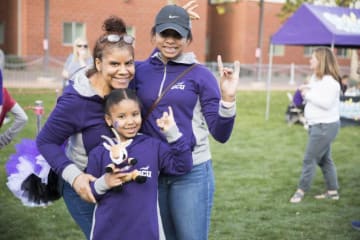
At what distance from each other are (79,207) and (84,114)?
1.86 feet

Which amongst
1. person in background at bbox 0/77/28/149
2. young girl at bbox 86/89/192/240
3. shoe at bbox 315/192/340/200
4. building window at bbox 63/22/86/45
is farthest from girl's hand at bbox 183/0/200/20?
building window at bbox 63/22/86/45

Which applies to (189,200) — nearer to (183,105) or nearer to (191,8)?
(183,105)

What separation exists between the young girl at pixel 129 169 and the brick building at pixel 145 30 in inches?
479

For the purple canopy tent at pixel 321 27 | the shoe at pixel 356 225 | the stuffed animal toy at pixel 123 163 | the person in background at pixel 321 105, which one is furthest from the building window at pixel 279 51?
the stuffed animal toy at pixel 123 163

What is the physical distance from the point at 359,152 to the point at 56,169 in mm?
8246

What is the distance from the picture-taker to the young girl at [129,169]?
2611 millimetres

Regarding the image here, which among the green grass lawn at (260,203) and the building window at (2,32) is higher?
the building window at (2,32)

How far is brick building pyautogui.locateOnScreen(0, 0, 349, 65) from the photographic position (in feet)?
69.2

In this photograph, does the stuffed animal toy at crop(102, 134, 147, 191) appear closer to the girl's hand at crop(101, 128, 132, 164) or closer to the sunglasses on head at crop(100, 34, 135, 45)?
the girl's hand at crop(101, 128, 132, 164)

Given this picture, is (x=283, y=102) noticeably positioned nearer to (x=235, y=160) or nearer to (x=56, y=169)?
(x=235, y=160)

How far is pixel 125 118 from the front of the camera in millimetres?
2650

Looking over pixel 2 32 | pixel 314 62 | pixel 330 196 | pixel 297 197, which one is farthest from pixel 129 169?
pixel 2 32

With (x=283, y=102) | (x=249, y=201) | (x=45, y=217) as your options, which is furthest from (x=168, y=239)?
(x=283, y=102)

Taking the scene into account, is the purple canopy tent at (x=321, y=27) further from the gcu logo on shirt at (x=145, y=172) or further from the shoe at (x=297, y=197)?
the gcu logo on shirt at (x=145, y=172)
